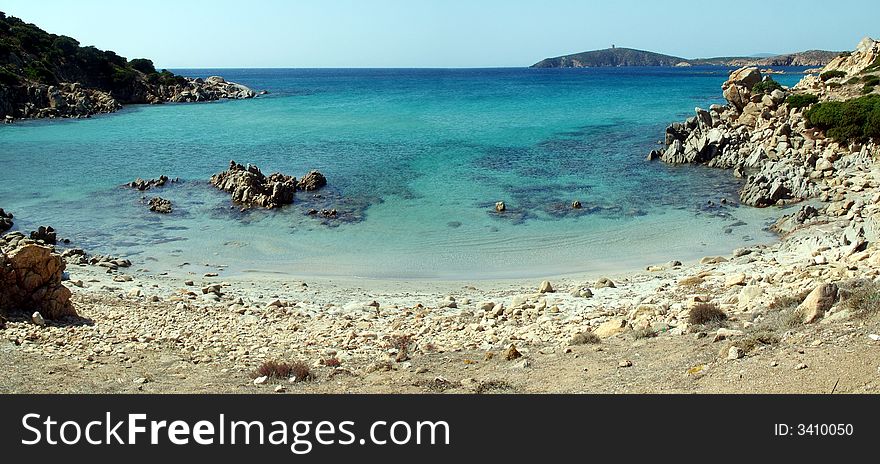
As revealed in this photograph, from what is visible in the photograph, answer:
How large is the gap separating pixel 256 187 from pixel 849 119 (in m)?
28.9

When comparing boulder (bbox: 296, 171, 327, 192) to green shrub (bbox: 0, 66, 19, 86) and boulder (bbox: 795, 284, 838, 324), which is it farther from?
green shrub (bbox: 0, 66, 19, 86)

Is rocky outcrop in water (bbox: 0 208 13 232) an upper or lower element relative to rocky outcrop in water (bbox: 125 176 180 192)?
lower

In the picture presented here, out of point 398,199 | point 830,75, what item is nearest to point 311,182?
point 398,199

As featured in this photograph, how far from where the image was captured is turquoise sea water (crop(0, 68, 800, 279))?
872 inches

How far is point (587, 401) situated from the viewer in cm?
819

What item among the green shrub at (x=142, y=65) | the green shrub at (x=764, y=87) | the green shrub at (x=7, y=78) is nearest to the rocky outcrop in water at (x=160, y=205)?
the green shrub at (x=764, y=87)

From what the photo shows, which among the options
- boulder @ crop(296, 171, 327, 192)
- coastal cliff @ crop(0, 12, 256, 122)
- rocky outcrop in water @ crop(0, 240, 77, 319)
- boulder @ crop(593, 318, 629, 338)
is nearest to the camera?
boulder @ crop(593, 318, 629, 338)

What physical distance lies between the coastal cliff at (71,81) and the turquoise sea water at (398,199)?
11.6 meters

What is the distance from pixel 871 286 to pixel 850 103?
94.1 feet

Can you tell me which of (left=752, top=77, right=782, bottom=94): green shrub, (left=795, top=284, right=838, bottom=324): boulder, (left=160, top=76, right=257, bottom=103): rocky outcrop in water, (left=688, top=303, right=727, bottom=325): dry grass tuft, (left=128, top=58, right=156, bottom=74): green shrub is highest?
(left=128, top=58, right=156, bottom=74): green shrub

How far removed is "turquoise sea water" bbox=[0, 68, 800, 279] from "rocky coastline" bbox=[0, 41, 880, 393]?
2.07 metres

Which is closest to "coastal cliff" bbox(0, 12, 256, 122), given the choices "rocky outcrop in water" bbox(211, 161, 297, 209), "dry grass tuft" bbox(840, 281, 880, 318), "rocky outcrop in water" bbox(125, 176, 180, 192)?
"rocky outcrop in water" bbox(125, 176, 180, 192)

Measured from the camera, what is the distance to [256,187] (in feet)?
99.9

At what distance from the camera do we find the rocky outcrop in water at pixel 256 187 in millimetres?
29406
